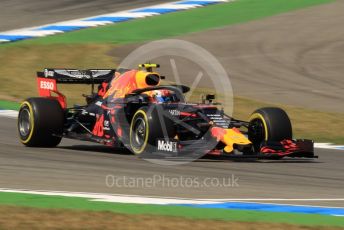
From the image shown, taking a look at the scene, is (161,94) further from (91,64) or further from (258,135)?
(91,64)

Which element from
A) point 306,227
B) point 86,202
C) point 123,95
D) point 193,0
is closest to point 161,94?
point 123,95

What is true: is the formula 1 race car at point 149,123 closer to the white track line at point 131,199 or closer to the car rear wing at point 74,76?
the car rear wing at point 74,76

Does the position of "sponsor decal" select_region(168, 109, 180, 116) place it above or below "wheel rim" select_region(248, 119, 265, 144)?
above

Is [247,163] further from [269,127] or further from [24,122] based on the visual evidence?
[24,122]

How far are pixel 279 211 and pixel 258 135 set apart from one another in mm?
4731

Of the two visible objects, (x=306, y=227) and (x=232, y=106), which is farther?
(x=232, y=106)

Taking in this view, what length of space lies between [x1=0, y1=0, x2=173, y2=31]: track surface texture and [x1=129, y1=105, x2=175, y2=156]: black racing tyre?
18.2m

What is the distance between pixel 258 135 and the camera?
14.3 m

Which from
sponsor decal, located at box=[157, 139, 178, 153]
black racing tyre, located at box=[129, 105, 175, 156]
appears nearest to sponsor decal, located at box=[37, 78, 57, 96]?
black racing tyre, located at box=[129, 105, 175, 156]

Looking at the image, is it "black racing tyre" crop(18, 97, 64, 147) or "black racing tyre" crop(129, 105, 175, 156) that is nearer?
"black racing tyre" crop(129, 105, 175, 156)

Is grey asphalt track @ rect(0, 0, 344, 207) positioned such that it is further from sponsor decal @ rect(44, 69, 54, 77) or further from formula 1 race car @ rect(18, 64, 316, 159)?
sponsor decal @ rect(44, 69, 54, 77)

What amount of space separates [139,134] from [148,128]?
0.43 meters

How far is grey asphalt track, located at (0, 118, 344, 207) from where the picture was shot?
1089 cm

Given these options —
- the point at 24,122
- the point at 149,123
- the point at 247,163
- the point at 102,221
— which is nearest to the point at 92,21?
the point at 24,122
